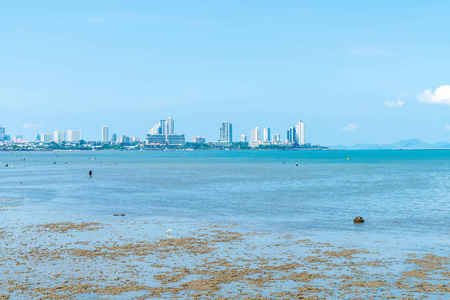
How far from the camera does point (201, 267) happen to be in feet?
92.7

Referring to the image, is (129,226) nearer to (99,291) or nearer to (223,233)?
(223,233)

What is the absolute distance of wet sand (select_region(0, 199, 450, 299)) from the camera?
23562mm

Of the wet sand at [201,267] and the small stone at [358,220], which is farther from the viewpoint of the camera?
the small stone at [358,220]

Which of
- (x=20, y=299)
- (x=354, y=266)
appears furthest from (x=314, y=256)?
(x=20, y=299)

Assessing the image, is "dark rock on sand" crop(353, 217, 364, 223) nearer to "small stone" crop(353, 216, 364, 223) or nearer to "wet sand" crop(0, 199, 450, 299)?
"small stone" crop(353, 216, 364, 223)

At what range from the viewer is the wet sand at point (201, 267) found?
23.6 metres

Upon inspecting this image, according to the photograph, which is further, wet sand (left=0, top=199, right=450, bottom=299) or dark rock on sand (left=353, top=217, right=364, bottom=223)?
dark rock on sand (left=353, top=217, right=364, bottom=223)

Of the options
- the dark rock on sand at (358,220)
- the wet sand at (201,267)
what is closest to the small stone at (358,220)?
the dark rock on sand at (358,220)

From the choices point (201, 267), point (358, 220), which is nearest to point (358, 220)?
point (358, 220)

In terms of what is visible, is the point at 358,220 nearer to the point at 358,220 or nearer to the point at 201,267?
the point at 358,220

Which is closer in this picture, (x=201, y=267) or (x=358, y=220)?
(x=201, y=267)

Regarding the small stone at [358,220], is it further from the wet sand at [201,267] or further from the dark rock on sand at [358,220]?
the wet sand at [201,267]

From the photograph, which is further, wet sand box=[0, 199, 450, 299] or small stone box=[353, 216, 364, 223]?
small stone box=[353, 216, 364, 223]

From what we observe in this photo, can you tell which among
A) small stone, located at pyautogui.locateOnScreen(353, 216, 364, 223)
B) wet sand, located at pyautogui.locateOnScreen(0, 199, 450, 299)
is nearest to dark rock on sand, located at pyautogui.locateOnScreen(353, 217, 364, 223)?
small stone, located at pyautogui.locateOnScreen(353, 216, 364, 223)
